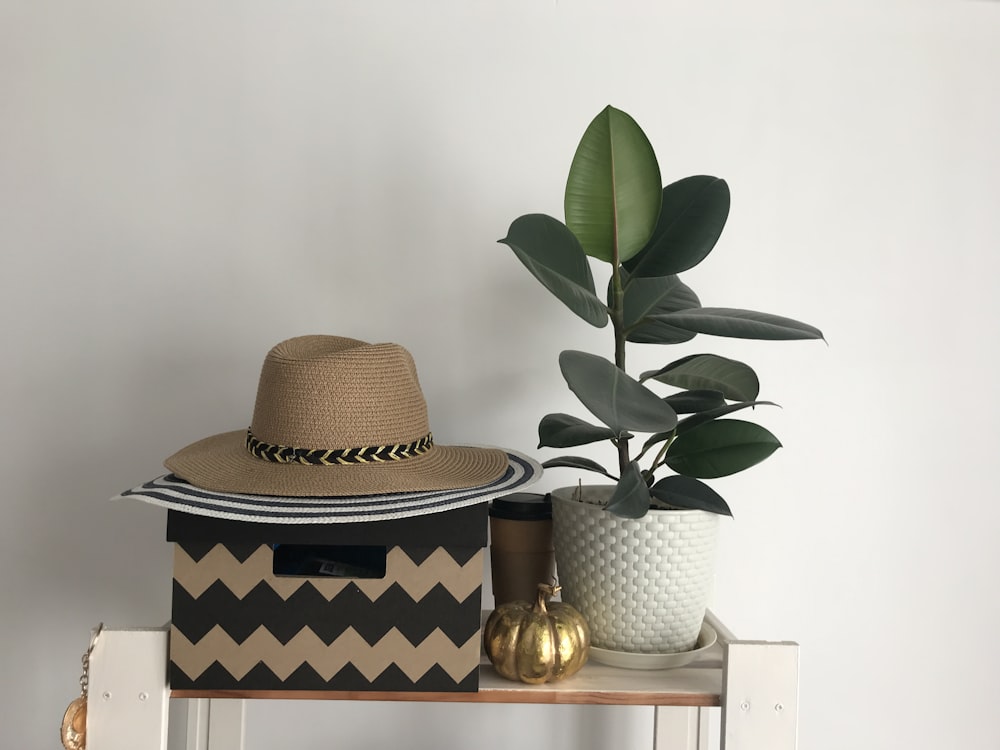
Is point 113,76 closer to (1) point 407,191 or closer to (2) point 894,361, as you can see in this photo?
(1) point 407,191

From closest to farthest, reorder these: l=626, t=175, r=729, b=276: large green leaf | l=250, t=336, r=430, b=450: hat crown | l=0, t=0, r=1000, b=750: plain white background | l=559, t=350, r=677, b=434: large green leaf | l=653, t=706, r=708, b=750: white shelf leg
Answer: l=559, t=350, r=677, b=434: large green leaf < l=250, t=336, r=430, b=450: hat crown < l=626, t=175, r=729, b=276: large green leaf < l=653, t=706, r=708, b=750: white shelf leg < l=0, t=0, r=1000, b=750: plain white background

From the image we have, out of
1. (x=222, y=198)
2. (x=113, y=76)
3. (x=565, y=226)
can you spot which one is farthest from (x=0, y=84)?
(x=565, y=226)

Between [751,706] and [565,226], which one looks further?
[565,226]

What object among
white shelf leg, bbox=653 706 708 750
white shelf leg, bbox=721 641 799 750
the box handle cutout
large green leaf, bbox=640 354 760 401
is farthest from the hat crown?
white shelf leg, bbox=653 706 708 750

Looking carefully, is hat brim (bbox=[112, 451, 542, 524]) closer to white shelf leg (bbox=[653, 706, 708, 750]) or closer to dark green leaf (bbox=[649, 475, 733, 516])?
dark green leaf (bbox=[649, 475, 733, 516])

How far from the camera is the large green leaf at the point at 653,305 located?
1041 mm

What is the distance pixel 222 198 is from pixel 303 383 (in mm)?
513

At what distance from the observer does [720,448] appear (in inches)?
39.6

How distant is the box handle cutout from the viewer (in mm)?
912

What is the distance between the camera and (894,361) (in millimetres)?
1331

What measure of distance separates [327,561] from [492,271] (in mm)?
570

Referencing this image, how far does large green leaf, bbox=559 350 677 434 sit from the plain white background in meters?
0.43

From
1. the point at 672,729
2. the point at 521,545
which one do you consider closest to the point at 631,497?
the point at 521,545

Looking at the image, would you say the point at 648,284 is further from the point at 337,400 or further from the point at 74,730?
the point at 74,730
